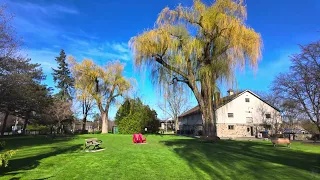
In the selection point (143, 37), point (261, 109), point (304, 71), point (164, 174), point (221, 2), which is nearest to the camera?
point (164, 174)

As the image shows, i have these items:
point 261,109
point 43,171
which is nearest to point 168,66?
point 43,171

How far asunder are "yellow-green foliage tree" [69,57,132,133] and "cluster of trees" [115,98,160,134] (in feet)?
7.98

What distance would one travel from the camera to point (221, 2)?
17.7m

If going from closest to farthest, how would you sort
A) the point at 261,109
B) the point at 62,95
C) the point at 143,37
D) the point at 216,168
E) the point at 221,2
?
1. the point at 216,168
2. the point at 221,2
3. the point at 143,37
4. the point at 261,109
5. the point at 62,95

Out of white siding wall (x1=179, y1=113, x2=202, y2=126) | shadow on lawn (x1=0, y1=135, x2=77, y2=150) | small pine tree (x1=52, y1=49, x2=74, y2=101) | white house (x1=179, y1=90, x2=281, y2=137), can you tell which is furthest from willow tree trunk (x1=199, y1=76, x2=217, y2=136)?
small pine tree (x1=52, y1=49, x2=74, y2=101)

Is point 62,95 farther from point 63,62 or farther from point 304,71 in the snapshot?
point 304,71

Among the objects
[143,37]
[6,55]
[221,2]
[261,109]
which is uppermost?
[221,2]

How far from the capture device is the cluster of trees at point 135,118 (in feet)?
138

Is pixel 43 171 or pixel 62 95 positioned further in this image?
pixel 62 95

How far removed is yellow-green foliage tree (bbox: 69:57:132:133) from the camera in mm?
41344

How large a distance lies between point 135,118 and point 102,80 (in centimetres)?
815

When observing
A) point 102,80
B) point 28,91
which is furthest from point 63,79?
point 28,91

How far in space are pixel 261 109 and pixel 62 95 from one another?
38.1 m

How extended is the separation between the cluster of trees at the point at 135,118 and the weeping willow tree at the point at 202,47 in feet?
77.9
